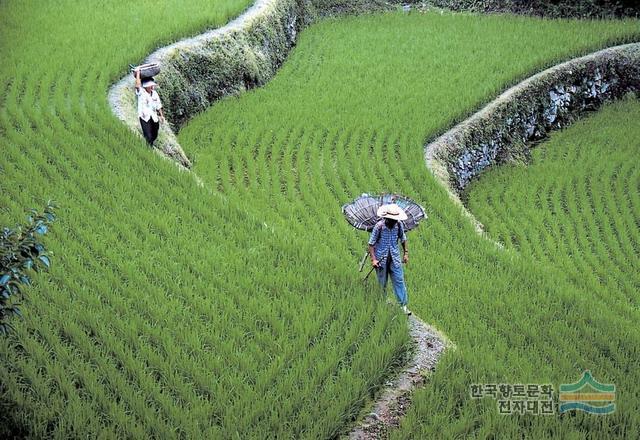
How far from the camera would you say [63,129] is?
8203mm

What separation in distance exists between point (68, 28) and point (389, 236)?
8953mm

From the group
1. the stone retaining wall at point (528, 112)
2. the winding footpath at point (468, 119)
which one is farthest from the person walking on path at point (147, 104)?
the stone retaining wall at point (528, 112)

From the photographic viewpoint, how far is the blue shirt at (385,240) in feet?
17.9

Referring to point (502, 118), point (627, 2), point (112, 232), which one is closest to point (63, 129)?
point (112, 232)

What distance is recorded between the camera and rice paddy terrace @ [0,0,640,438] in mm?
4438

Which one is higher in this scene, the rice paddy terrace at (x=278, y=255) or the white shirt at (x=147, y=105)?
the white shirt at (x=147, y=105)

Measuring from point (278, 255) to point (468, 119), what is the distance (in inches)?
268

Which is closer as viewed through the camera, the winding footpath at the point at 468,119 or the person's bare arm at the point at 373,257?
the winding footpath at the point at 468,119

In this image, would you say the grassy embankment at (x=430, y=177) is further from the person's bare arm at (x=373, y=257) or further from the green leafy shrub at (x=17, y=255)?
the green leafy shrub at (x=17, y=255)

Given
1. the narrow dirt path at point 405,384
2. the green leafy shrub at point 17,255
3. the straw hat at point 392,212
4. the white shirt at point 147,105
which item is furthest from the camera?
the white shirt at point 147,105

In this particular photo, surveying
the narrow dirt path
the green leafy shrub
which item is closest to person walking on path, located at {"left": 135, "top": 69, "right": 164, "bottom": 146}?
the narrow dirt path

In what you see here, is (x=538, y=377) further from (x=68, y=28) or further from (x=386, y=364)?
(x=68, y=28)

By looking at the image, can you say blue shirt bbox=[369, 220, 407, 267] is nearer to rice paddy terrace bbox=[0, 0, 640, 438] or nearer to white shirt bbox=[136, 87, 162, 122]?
rice paddy terrace bbox=[0, 0, 640, 438]

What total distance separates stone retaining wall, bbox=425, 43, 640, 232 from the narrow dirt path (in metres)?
4.30
